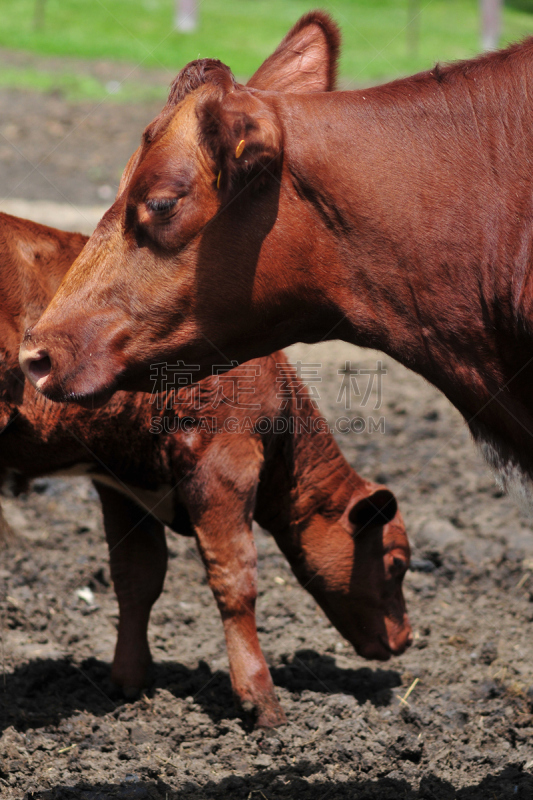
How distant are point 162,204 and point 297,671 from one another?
291 centimetres

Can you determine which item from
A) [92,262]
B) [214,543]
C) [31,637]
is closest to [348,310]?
[92,262]

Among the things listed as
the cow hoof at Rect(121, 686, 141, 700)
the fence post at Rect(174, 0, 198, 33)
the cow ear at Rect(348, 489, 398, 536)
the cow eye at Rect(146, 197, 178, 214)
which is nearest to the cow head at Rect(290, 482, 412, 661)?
the cow ear at Rect(348, 489, 398, 536)

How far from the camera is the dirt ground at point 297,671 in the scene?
12.0ft

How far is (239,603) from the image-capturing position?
4133 millimetres

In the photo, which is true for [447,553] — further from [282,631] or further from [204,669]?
[204,669]

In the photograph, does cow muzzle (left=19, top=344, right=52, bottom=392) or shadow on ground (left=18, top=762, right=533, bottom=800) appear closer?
cow muzzle (left=19, top=344, right=52, bottom=392)

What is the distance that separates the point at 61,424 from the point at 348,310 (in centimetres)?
176

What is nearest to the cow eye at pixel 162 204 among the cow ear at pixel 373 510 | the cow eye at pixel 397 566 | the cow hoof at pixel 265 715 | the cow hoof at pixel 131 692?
the cow ear at pixel 373 510

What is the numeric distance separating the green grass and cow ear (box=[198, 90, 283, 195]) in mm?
15295

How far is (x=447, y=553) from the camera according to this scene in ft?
18.8

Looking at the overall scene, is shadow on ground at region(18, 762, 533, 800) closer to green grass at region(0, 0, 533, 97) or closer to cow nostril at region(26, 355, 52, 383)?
cow nostril at region(26, 355, 52, 383)

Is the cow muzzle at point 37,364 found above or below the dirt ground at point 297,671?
A: above

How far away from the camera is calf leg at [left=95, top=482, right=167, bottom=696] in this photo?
15.0 feet

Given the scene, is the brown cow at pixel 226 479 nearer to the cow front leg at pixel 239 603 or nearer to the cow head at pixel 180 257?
the cow front leg at pixel 239 603
